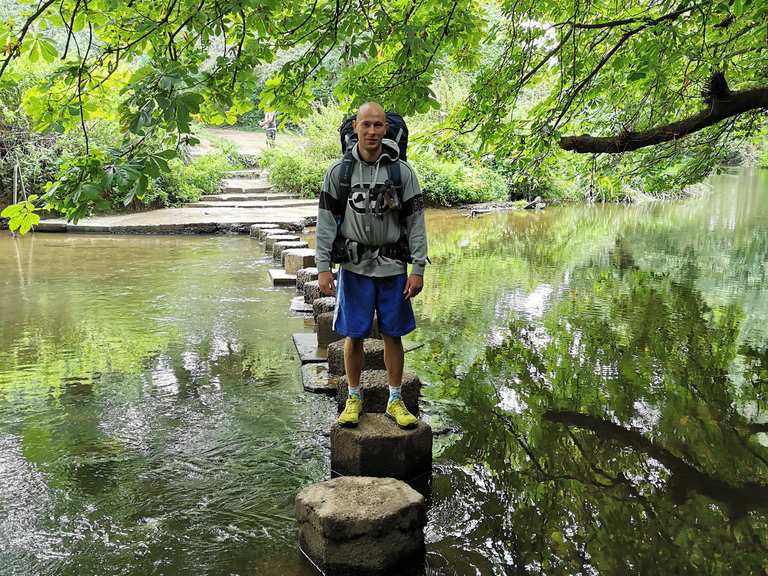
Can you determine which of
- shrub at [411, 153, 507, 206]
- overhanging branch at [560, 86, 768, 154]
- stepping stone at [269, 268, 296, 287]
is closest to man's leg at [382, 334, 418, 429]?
overhanging branch at [560, 86, 768, 154]

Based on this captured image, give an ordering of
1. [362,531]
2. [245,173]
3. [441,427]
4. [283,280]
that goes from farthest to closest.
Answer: [245,173], [283,280], [441,427], [362,531]

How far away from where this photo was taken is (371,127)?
368 cm

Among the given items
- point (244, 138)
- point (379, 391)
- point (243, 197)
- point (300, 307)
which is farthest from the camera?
A: point (244, 138)

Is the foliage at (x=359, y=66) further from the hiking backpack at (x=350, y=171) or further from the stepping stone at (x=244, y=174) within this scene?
the stepping stone at (x=244, y=174)

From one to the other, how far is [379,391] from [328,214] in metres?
1.29

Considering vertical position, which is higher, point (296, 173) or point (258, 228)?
point (296, 173)

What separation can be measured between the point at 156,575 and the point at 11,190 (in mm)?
18715

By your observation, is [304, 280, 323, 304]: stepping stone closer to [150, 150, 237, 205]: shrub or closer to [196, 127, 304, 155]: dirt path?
[150, 150, 237, 205]: shrub

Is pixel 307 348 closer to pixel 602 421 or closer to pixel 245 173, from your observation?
pixel 602 421

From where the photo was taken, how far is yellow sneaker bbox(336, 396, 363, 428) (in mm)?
3850

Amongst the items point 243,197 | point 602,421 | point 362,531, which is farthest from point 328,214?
point 243,197

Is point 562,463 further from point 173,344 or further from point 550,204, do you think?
point 550,204

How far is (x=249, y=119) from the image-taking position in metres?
47.6

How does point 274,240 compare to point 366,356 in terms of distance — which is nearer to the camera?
point 366,356
